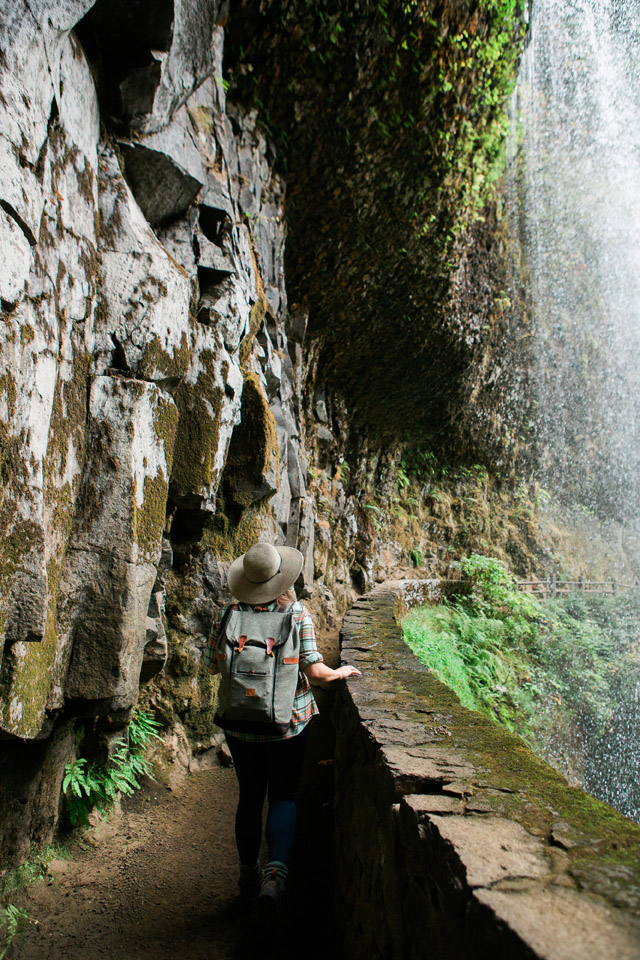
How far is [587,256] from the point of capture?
21016 mm

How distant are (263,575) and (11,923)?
210cm

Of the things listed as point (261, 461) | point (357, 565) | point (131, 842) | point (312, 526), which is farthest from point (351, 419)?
point (131, 842)

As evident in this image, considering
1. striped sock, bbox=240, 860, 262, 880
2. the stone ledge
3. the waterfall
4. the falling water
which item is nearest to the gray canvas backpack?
the stone ledge

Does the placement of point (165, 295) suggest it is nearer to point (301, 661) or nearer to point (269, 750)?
point (301, 661)

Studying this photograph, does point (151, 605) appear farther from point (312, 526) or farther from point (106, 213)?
point (312, 526)

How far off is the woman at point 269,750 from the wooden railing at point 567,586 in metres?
16.1

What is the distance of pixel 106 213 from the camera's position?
12.5ft

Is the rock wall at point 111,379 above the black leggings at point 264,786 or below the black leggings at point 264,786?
above

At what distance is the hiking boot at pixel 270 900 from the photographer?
2.49 metres

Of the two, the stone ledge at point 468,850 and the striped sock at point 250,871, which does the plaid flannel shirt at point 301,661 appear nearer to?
the stone ledge at point 468,850

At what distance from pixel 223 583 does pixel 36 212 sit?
3314mm

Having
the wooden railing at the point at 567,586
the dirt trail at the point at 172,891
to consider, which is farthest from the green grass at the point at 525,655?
the dirt trail at the point at 172,891

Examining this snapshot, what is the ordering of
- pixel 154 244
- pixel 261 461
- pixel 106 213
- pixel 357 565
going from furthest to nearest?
pixel 357 565
pixel 261 461
pixel 154 244
pixel 106 213

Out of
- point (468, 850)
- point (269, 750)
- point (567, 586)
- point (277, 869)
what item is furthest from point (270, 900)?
point (567, 586)
